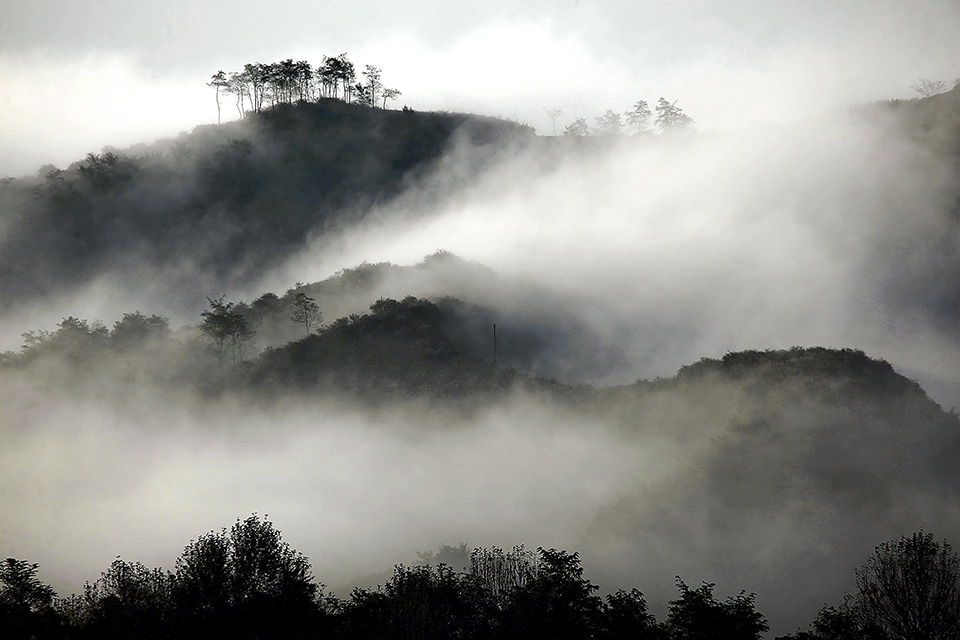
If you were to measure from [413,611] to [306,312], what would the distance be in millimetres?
94873

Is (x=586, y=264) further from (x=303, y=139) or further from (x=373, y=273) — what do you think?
(x=303, y=139)

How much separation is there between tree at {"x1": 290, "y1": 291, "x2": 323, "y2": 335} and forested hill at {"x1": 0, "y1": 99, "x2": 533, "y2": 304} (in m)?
38.7

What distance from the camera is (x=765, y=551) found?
7706 centimetres

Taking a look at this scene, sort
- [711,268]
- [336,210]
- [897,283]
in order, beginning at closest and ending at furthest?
[897,283], [711,268], [336,210]

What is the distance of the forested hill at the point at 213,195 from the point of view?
158m

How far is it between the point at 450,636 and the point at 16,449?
108 meters

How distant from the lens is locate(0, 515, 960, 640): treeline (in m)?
40.8

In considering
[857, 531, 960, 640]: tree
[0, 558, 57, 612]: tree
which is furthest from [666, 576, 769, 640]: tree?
[0, 558, 57, 612]: tree

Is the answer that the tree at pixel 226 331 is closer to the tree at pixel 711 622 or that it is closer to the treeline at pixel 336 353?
the treeline at pixel 336 353

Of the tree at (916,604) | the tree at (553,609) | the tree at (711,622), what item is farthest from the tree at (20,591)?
the tree at (916,604)

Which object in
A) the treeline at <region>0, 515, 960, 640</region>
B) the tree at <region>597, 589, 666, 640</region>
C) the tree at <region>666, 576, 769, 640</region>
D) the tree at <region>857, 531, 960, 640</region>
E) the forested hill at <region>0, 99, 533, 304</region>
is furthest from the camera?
the forested hill at <region>0, 99, 533, 304</region>

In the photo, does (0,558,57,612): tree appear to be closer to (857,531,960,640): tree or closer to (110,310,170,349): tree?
(857,531,960,640): tree

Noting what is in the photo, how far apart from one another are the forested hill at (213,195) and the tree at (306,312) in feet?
127

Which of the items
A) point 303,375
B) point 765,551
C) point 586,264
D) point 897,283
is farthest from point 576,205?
point 765,551
